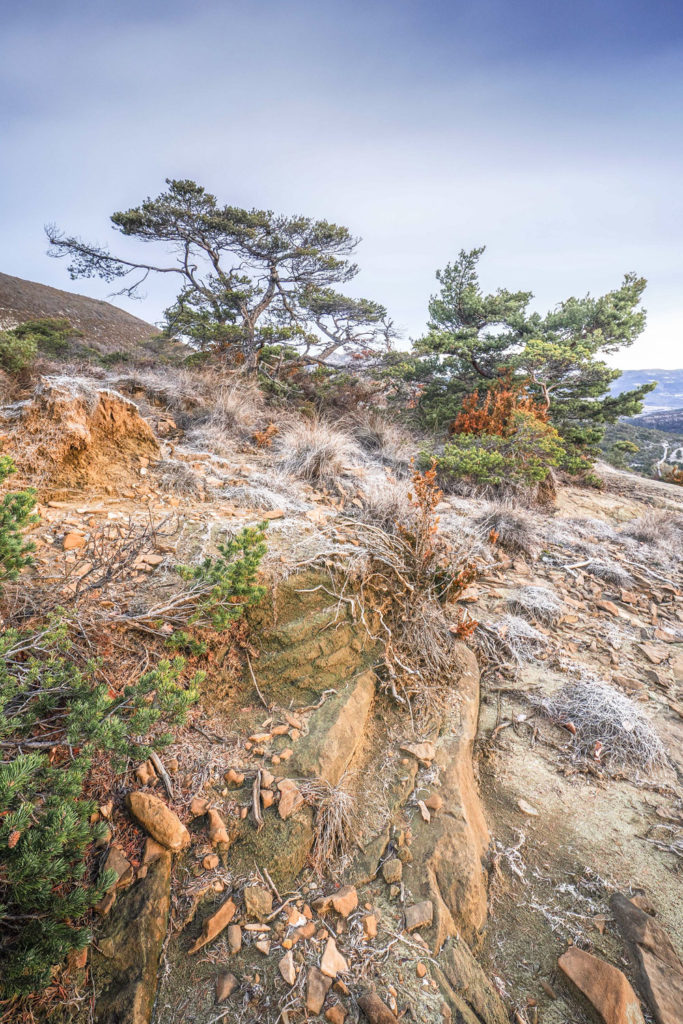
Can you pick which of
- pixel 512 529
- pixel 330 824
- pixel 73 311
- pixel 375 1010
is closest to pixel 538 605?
pixel 512 529

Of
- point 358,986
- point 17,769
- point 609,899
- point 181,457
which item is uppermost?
point 181,457

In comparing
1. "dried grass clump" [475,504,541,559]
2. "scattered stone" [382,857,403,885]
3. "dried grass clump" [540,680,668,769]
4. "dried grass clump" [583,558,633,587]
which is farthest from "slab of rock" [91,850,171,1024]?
"dried grass clump" [583,558,633,587]

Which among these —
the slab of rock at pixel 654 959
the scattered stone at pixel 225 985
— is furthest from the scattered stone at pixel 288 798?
the slab of rock at pixel 654 959

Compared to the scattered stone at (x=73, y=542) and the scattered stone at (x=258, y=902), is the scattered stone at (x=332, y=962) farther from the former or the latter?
the scattered stone at (x=73, y=542)

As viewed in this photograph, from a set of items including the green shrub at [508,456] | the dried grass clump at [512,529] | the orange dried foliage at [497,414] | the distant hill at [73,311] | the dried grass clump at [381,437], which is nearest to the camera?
the dried grass clump at [512,529]

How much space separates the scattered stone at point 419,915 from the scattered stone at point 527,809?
0.83 metres

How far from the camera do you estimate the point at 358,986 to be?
4.21ft

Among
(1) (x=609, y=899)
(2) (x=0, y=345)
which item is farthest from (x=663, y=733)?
(2) (x=0, y=345)

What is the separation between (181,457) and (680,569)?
627 centimetres

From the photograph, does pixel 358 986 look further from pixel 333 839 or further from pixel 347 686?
pixel 347 686

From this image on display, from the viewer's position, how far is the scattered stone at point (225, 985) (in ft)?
4.02

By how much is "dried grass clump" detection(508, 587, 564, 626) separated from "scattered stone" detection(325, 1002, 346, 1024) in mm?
2960

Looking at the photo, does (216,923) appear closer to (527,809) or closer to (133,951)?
(133,951)

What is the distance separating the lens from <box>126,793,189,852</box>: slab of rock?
1497 millimetres
